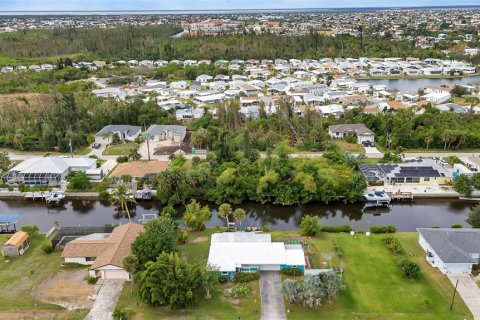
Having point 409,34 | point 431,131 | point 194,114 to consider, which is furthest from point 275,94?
point 409,34

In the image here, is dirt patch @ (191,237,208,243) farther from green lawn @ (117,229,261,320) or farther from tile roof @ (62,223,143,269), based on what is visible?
green lawn @ (117,229,261,320)

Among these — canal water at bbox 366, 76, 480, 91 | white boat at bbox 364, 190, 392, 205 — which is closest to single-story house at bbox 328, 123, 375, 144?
white boat at bbox 364, 190, 392, 205

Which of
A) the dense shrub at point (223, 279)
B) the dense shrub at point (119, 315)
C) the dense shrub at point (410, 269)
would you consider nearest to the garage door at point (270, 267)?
the dense shrub at point (223, 279)

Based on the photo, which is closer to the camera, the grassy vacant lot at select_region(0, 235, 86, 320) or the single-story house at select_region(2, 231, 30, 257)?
the grassy vacant lot at select_region(0, 235, 86, 320)

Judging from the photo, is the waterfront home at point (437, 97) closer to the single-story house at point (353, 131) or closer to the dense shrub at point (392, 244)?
the single-story house at point (353, 131)

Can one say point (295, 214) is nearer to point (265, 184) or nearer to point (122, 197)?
point (265, 184)

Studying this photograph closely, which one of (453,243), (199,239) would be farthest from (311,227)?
(453,243)
